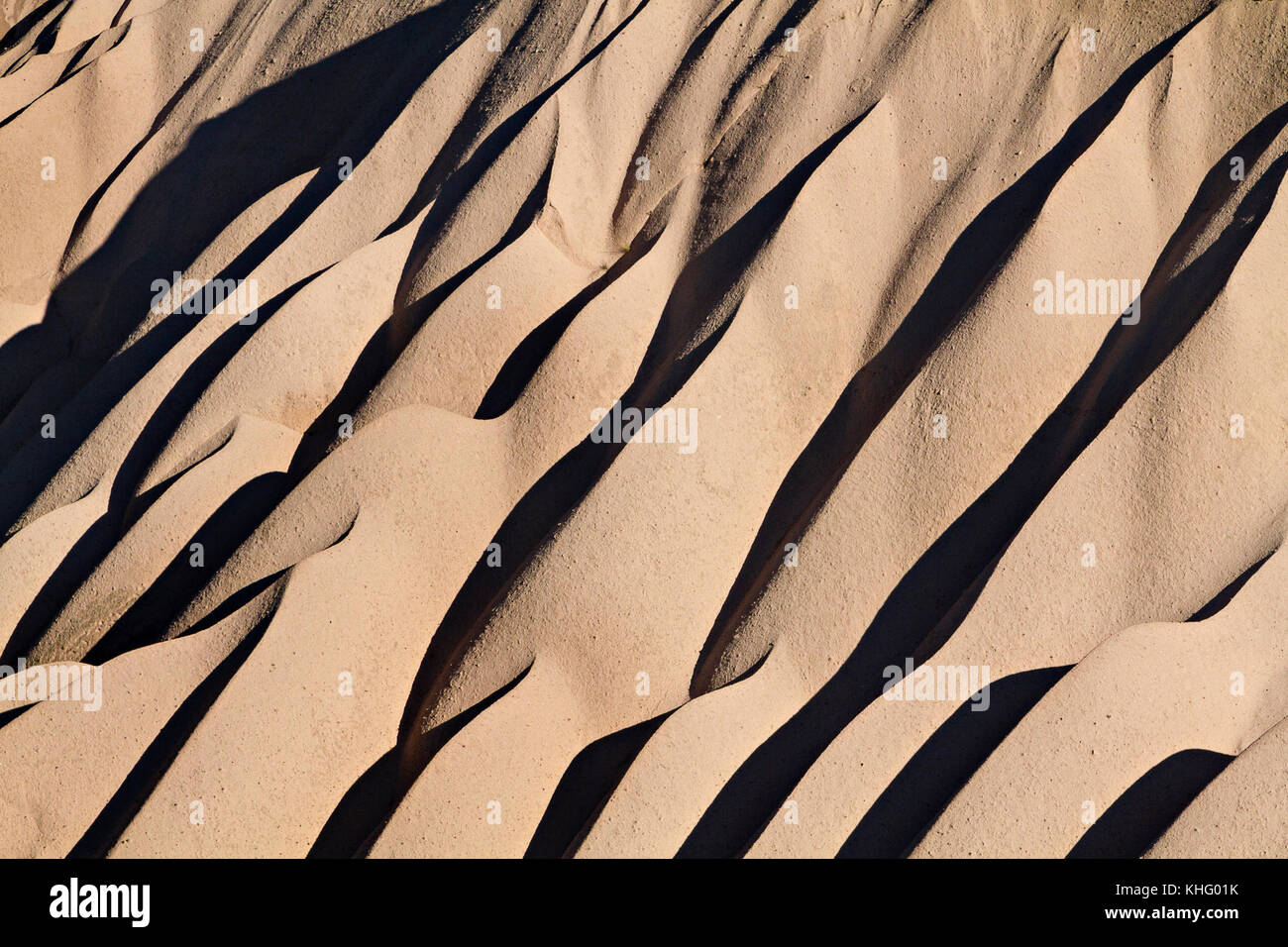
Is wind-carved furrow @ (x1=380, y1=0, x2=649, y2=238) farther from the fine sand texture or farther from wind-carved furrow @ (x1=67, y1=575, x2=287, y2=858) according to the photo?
wind-carved furrow @ (x1=67, y1=575, x2=287, y2=858)

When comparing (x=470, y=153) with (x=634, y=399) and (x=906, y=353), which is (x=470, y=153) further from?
(x=906, y=353)

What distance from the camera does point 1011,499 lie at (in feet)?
15.2

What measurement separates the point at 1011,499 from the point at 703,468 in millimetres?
1295

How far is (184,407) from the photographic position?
17.4 feet

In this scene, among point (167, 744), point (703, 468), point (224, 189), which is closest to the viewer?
point (167, 744)

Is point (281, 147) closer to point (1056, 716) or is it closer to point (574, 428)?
point (574, 428)

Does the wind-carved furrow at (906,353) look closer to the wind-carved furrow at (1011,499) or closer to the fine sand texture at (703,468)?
the fine sand texture at (703,468)

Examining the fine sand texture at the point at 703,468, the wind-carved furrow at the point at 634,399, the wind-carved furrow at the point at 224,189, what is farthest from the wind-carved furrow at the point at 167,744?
the wind-carved furrow at the point at 224,189

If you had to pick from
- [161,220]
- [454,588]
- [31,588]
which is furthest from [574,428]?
[161,220]

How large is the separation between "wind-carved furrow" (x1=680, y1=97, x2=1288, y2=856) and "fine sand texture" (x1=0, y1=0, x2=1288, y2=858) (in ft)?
0.06

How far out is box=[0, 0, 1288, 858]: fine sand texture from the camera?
421 cm

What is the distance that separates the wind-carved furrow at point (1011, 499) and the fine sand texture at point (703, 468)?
0.8 inches

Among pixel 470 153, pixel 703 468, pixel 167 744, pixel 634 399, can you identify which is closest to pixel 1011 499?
pixel 703 468

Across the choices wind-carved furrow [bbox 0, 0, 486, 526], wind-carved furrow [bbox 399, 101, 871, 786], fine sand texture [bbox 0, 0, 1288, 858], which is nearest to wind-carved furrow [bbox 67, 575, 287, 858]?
fine sand texture [bbox 0, 0, 1288, 858]
